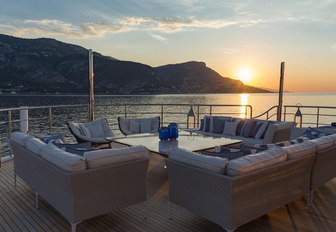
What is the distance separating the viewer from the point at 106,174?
2.46 m

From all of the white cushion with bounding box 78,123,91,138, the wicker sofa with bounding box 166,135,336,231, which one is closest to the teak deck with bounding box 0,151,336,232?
the wicker sofa with bounding box 166,135,336,231

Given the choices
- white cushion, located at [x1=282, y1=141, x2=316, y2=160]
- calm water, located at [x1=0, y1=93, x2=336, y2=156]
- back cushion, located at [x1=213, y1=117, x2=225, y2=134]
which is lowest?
calm water, located at [x1=0, y1=93, x2=336, y2=156]

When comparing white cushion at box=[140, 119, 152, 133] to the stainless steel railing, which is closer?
the stainless steel railing

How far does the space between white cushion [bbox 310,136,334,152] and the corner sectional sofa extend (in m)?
1.71

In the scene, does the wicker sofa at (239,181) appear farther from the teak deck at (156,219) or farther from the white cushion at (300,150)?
the teak deck at (156,219)

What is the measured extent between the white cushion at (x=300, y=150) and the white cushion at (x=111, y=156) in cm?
134

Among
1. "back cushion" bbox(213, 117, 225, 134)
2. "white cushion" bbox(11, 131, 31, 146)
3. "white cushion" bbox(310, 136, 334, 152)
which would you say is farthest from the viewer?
"back cushion" bbox(213, 117, 225, 134)

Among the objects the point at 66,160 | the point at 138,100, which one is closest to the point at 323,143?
the point at 66,160

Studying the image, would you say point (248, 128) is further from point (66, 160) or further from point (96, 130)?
point (66, 160)

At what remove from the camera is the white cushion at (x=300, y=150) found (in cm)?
265

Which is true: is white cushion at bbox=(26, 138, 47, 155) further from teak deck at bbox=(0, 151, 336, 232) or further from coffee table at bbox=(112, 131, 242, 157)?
coffee table at bbox=(112, 131, 242, 157)

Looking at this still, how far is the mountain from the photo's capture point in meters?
28.1

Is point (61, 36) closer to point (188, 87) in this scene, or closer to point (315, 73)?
point (315, 73)

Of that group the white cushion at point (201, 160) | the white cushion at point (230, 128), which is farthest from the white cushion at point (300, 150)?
the white cushion at point (230, 128)
